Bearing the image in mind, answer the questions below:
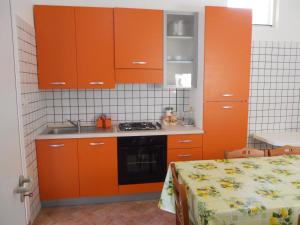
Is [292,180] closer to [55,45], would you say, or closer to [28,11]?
[55,45]

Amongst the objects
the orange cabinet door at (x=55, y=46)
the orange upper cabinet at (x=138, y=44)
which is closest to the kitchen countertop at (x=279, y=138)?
the orange upper cabinet at (x=138, y=44)

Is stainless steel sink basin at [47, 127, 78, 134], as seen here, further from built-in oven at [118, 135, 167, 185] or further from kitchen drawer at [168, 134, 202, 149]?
kitchen drawer at [168, 134, 202, 149]

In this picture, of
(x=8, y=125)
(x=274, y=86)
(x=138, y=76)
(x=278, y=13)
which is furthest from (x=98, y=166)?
(x=278, y=13)

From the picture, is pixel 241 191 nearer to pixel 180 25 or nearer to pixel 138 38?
pixel 138 38

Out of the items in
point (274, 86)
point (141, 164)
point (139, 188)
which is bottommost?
point (139, 188)

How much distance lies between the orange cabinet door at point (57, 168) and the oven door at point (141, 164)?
0.51 meters

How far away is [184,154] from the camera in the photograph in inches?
116

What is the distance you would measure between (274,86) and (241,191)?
2.37 m

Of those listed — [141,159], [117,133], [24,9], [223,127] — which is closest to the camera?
[24,9]

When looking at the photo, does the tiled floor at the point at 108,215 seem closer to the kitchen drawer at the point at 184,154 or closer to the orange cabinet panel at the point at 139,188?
the orange cabinet panel at the point at 139,188

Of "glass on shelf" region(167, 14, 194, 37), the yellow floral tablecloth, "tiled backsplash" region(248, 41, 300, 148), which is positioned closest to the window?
"tiled backsplash" region(248, 41, 300, 148)

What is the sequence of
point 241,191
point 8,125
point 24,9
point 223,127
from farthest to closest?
point 223,127 → point 24,9 → point 241,191 → point 8,125

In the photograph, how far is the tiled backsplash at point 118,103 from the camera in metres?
3.11

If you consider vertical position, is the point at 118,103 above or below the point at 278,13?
below
